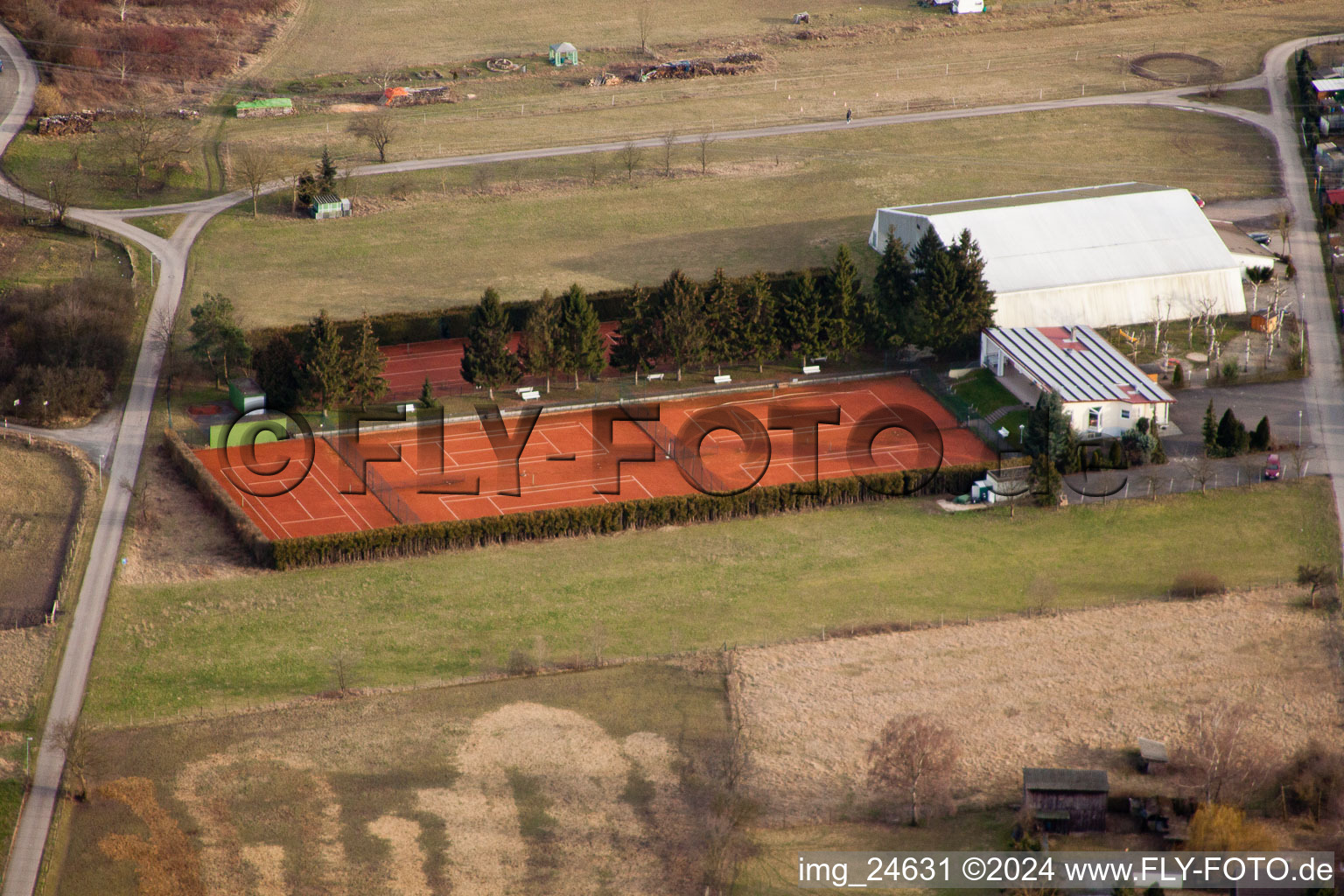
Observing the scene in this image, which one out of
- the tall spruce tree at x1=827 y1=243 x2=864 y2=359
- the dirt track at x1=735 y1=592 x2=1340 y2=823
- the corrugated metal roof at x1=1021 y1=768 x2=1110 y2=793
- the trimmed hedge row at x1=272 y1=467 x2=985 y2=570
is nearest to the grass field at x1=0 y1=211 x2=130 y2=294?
the trimmed hedge row at x1=272 y1=467 x2=985 y2=570

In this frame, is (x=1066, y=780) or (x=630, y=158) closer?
(x=1066, y=780)

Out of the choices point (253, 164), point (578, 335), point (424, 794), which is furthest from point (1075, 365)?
point (253, 164)

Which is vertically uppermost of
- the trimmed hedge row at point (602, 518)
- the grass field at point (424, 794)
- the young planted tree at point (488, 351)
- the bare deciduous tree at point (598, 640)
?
the young planted tree at point (488, 351)

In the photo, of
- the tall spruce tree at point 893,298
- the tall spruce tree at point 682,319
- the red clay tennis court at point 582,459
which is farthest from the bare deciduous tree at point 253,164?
the tall spruce tree at point 893,298

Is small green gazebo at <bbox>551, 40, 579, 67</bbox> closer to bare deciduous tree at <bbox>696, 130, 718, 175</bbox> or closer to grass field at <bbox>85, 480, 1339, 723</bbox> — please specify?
bare deciduous tree at <bbox>696, 130, 718, 175</bbox>

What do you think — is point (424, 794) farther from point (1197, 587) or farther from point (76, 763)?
point (1197, 587)

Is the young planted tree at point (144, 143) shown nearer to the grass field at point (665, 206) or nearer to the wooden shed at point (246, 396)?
the grass field at point (665, 206)
